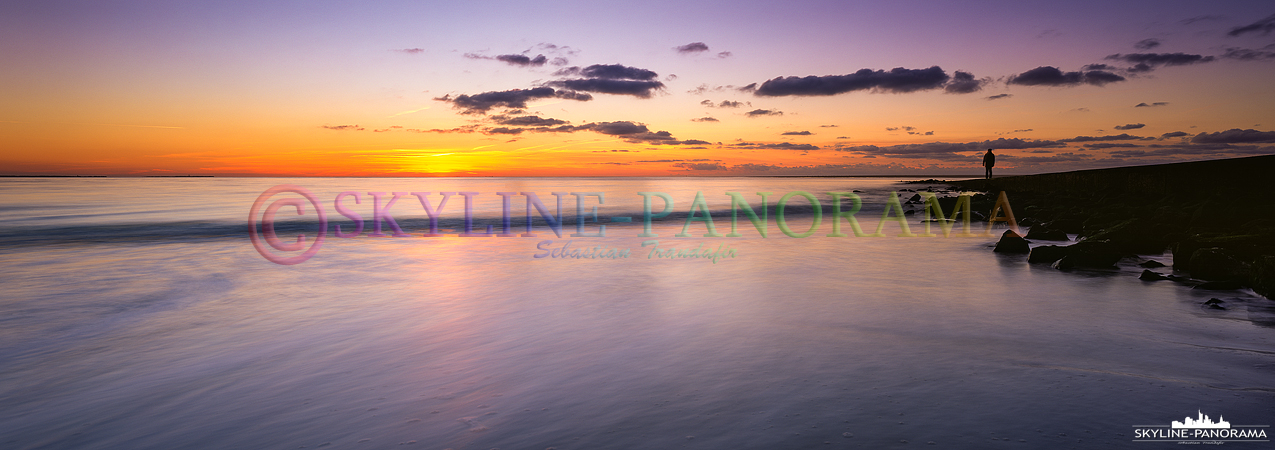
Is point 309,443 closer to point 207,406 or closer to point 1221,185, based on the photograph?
point 207,406

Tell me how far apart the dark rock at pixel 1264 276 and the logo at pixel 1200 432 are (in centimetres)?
396

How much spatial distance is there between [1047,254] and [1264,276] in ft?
8.89

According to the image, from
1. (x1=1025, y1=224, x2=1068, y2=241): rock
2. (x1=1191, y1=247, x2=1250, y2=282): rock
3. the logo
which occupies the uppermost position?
(x1=1191, y1=247, x2=1250, y2=282): rock

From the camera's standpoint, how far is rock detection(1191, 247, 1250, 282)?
6.52 m

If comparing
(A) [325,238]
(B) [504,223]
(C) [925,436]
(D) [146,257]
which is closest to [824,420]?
(C) [925,436]

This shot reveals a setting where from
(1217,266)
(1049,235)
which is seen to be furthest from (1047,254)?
(1049,235)

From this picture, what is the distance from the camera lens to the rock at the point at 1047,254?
8.49 m

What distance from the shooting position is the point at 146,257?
1142cm

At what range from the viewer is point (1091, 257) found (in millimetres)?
8141

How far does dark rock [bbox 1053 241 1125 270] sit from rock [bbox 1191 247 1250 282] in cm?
96

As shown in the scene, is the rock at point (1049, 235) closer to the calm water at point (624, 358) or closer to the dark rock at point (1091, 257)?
the calm water at point (624, 358)

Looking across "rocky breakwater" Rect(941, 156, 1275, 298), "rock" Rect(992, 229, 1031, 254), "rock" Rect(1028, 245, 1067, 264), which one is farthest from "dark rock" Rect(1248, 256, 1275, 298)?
"rock" Rect(992, 229, 1031, 254)

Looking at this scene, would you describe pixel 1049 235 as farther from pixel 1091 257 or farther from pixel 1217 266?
pixel 1217 266

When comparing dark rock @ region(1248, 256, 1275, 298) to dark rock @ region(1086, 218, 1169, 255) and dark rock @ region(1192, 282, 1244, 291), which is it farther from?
dark rock @ region(1086, 218, 1169, 255)
